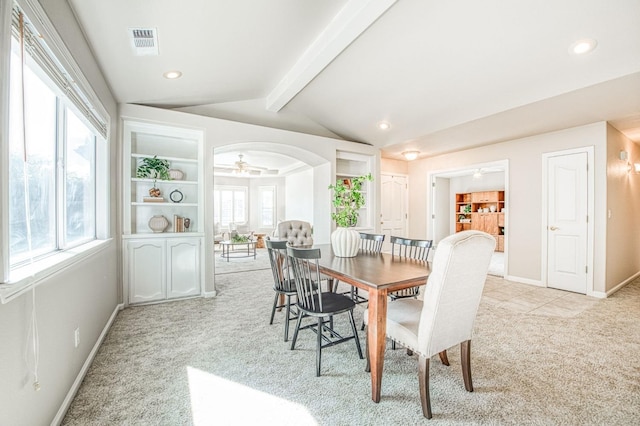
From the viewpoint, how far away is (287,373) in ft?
6.93

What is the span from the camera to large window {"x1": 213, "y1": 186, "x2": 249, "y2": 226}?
10141mm

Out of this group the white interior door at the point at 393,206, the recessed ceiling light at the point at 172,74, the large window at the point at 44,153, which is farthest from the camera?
the white interior door at the point at 393,206

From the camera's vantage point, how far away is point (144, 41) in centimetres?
237

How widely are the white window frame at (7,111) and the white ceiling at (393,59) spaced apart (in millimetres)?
461

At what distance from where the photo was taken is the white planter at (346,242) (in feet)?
8.98

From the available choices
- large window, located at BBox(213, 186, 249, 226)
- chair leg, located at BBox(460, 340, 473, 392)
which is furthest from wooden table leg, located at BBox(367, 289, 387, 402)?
large window, located at BBox(213, 186, 249, 226)

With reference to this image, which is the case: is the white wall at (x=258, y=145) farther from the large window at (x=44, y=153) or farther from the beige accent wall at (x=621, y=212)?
the beige accent wall at (x=621, y=212)

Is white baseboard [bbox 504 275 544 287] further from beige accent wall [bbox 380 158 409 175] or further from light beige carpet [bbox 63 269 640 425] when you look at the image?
beige accent wall [bbox 380 158 409 175]

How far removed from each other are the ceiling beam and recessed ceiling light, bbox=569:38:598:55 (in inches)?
68.0

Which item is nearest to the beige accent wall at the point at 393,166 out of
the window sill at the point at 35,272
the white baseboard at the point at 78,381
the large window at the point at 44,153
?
the large window at the point at 44,153

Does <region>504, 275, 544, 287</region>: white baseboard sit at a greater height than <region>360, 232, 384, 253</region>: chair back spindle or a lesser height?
lesser

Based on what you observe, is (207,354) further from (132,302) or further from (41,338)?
(132,302)

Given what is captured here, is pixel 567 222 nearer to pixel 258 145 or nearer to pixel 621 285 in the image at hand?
pixel 621 285

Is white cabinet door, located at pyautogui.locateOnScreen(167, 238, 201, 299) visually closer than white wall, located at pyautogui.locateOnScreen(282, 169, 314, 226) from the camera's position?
Yes
